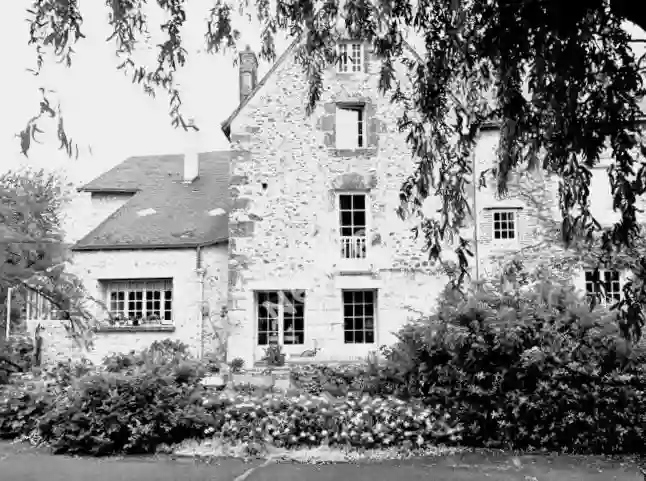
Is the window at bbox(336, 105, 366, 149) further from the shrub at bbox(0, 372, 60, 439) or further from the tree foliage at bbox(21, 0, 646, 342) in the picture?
the tree foliage at bbox(21, 0, 646, 342)

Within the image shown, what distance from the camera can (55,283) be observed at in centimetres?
334

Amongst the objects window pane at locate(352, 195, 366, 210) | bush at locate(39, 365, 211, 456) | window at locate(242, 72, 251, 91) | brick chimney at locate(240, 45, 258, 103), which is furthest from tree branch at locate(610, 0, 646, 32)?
window at locate(242, 72, 251, 91)

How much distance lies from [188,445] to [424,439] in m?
3.28

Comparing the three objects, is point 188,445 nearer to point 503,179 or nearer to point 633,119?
point 503,179

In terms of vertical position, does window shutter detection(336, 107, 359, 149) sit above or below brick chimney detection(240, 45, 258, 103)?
below

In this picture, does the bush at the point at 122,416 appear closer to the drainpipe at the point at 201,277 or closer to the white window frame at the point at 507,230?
the drainpipe at the point at 201,277

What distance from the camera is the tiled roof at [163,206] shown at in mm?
18656

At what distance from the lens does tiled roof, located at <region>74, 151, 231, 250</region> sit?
61.2 feet

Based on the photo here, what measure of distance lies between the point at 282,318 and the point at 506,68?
526 inches

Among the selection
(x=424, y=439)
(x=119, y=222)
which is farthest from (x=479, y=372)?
(x=119, y=222)

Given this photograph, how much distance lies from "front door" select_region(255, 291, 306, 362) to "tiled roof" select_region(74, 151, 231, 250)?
2337mm

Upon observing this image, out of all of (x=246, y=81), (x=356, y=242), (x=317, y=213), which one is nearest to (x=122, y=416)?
(x=317, y=213)

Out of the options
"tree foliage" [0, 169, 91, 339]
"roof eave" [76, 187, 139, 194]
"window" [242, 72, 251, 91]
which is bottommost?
"tree foliage" [0, 169, 91, 339]

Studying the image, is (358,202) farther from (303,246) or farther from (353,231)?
(303,246)
